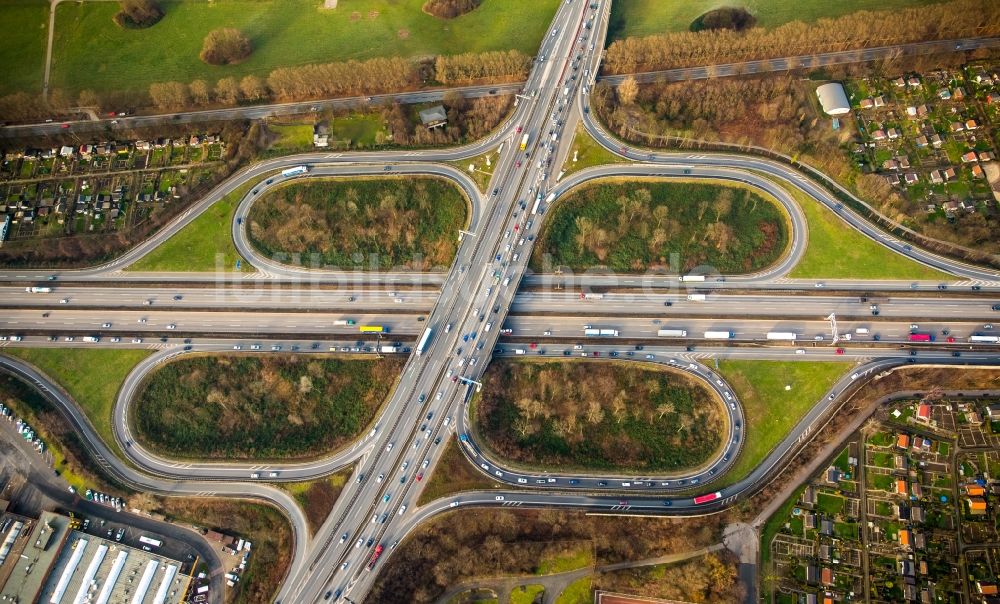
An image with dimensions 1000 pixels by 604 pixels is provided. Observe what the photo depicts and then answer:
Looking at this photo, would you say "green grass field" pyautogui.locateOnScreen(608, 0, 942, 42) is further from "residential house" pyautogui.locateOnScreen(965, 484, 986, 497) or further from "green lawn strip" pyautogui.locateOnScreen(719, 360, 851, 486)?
"residential house" pyautogui.locateOnScreen(965, 484, 986, 497)

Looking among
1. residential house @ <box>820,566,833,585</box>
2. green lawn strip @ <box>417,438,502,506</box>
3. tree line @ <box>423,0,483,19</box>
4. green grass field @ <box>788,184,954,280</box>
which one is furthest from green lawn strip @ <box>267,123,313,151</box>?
residential house @ <box>820,566,833,585</box>

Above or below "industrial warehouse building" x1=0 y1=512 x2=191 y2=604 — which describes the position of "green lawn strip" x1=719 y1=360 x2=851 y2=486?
above

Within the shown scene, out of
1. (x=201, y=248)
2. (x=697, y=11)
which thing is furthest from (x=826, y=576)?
(x=201, y=248)

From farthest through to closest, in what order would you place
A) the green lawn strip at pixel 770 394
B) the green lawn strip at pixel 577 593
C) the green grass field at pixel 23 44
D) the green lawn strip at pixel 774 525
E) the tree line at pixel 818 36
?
the green grass field at pixel 23 44 → the tree line at pixel 818 36 → the green lawn strip at pixel 770 394 → the green lawn strip at pixel 774 525 → the green lawn strip at pixel 577 593

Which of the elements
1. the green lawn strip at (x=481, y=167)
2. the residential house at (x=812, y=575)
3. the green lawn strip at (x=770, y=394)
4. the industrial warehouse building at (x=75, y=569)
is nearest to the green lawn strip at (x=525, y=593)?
the green lawn strip at (x=770, y=394)

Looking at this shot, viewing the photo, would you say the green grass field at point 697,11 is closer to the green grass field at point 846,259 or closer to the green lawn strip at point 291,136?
the green grass field at point 846,259

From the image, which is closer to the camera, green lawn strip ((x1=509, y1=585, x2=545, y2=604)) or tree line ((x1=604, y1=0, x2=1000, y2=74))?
green lawn strip ((x1=509, y1=585, x2=545, y2=604))

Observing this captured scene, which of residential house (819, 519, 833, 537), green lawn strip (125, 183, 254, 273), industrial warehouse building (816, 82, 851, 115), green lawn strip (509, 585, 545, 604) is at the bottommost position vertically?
green lawn strip (509, 585, 545, 604)

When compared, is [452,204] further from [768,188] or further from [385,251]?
[768,188]
